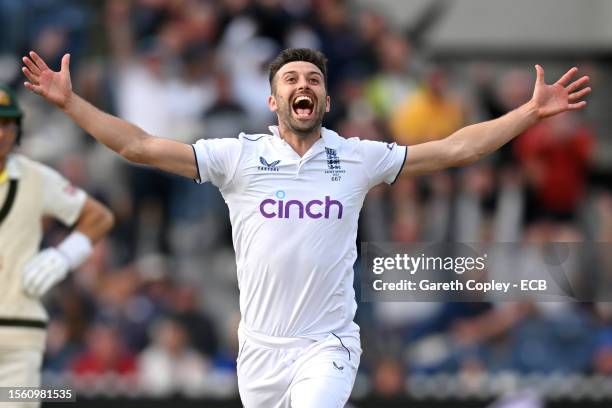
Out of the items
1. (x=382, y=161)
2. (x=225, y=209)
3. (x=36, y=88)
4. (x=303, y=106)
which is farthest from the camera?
(x=225, y=209)

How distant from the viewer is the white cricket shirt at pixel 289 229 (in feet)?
24.7

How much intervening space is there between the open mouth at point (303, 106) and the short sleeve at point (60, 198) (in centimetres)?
235

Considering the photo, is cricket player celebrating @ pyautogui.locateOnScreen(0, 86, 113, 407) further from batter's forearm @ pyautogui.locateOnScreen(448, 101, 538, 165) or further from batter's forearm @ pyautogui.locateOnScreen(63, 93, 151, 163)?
batter's forearm @ pyautogui.locateOnScreen(448, 101, 538, 165)

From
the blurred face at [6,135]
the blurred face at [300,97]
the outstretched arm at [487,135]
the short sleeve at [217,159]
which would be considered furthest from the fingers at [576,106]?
the blurred face at [6,135]

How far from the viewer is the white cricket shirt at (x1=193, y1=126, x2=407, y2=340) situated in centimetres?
753

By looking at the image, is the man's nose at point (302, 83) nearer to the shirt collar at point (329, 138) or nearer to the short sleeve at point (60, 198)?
the shirt collar at point (329, 138)

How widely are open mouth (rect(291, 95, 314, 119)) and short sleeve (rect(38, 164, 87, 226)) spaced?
235 cm

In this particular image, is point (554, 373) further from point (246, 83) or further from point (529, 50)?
point (529, 50)

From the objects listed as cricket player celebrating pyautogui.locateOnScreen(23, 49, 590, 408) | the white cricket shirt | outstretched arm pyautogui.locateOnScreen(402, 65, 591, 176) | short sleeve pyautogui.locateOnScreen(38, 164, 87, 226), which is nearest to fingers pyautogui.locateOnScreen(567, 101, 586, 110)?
outstretched arm pyautogui.locateOnScreen(402, 65, 591, 176)

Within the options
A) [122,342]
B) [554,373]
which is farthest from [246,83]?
[554,373]

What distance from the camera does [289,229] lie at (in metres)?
7.54

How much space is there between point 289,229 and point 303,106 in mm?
701

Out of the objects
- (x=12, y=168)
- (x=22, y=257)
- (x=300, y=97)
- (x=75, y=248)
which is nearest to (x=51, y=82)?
(x=300, y=97)

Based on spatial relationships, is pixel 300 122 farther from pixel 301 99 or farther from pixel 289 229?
pixel 289 229
